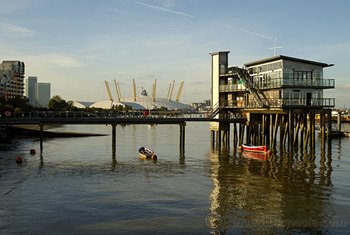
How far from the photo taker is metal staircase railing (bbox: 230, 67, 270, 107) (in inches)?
2569

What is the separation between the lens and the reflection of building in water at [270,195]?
87.6 feet

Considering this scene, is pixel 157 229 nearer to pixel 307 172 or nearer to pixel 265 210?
pixel 265 210

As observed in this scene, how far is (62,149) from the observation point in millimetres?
69375

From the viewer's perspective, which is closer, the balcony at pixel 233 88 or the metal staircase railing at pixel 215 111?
the balcony at pixel 233 88

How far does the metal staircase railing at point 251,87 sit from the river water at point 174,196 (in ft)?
40.0

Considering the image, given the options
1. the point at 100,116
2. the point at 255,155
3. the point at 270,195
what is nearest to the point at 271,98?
the point at 255,155

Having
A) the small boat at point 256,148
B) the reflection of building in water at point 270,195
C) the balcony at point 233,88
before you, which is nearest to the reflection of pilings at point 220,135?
the balcony at point 233,88

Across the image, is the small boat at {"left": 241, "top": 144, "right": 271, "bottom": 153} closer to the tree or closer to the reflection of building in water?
the reflection of building in water

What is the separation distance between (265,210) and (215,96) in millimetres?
46399

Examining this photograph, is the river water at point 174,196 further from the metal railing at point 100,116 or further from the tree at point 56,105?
the tree at point 56,105

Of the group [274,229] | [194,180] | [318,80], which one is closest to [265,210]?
[274,229]

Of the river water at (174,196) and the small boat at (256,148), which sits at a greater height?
the small boat at (256,148)

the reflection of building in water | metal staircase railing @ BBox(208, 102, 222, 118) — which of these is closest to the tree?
metal staircase railing @ BBox(208, 102, 222, 118)

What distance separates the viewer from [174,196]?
33812 mm
